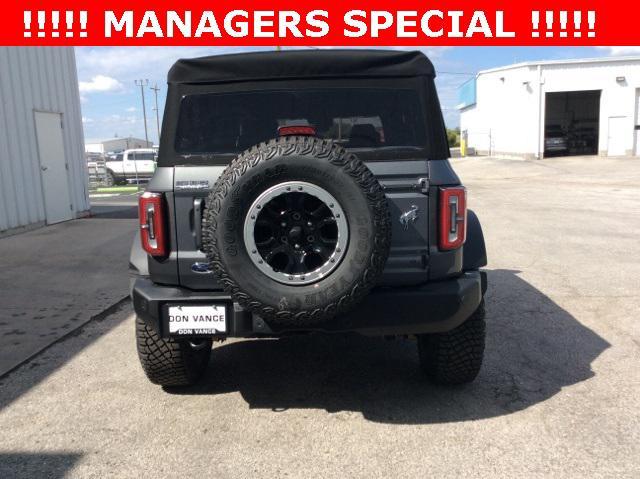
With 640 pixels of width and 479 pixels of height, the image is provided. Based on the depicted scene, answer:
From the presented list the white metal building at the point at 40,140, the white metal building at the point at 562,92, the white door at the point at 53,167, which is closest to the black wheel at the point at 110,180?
the white metal building at the point at 40,140

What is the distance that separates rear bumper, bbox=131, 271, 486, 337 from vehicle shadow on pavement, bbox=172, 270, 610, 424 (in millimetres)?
605

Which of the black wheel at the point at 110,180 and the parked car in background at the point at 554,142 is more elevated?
the parked car in background at the point at 554,142

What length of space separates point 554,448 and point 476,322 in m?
0.84

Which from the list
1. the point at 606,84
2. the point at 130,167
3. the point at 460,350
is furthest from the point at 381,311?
the point at 606,84

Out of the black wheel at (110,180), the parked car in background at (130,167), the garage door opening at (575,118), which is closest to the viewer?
the parked car in background at (130,167)

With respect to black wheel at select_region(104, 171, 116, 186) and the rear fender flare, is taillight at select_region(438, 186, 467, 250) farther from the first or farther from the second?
black wheel at select_region(104, 171, 116, 186)

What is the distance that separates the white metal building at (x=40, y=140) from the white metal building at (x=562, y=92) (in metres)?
28.2

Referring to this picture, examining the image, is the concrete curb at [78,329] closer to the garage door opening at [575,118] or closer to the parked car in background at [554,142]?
the parked car in background at [554,142]

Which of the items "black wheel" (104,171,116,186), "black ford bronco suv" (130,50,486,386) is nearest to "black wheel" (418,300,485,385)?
"black ford bronco suv" (130,50,486,386)

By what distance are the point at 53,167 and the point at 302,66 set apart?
33.7 ft

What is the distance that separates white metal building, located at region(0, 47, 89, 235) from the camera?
1045 cm

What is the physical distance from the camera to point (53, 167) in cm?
1200

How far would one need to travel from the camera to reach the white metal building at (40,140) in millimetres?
10453

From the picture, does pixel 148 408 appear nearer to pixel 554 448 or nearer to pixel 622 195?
pixel 554 448
